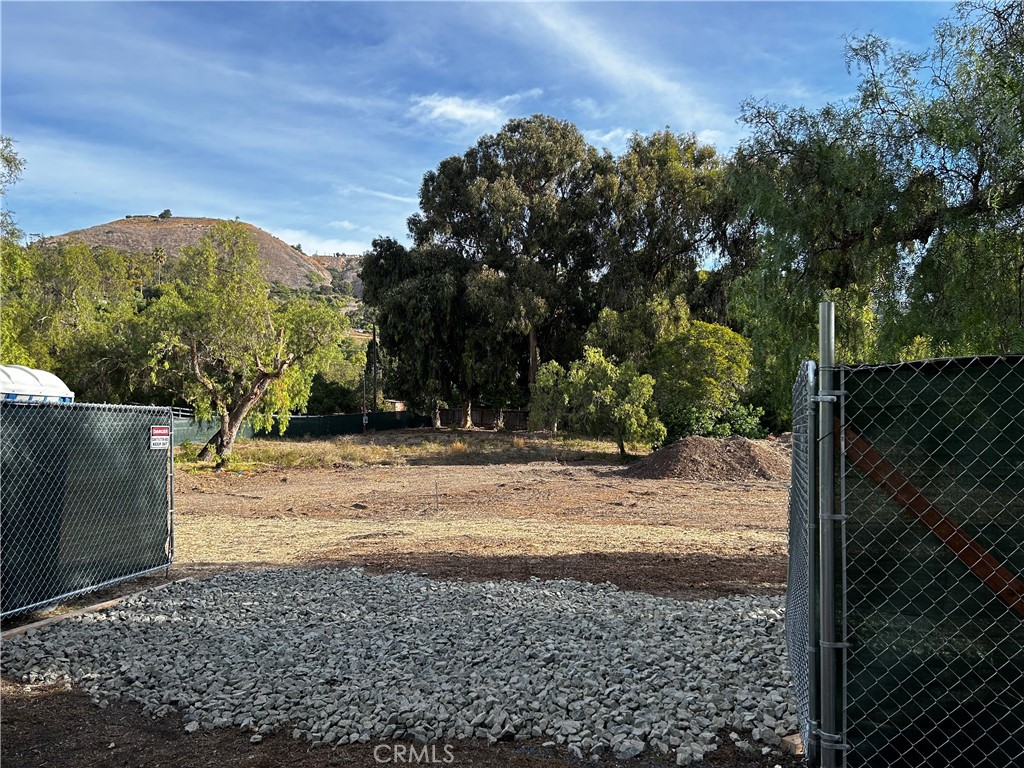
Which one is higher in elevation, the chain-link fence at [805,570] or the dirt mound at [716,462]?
the chain-link fence at [805,570]

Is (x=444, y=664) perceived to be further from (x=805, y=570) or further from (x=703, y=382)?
(x=703, y=382)

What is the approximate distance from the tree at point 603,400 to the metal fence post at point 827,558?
2373 centimetres

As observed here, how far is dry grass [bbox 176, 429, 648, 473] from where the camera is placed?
1084 inches

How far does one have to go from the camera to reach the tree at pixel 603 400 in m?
26.8

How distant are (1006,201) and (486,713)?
7.47 meters

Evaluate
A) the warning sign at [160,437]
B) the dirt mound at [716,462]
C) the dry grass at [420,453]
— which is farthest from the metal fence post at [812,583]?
the dry grass at [420,453]

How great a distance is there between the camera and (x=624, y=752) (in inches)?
153

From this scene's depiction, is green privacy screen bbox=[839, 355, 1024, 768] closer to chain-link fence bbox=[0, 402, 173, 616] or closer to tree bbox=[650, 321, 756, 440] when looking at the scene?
chain-link fence bbox=[0, 402, 173, 616]

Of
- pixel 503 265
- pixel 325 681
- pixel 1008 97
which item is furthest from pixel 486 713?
pixel 503 265

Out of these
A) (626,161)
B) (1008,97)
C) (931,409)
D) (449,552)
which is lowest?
(449,552)

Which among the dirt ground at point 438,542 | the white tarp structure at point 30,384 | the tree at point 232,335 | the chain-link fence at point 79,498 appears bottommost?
the dirt ground at point 438,542

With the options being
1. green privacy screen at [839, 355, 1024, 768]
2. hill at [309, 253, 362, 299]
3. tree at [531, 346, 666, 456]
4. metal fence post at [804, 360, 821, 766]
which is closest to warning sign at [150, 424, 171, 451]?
metal fence post at [804, 360, 821, 766]

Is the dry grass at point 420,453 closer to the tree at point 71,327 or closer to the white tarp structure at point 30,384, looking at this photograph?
the tree at point 71,327

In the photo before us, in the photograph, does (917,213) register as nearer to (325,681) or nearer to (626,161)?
(325,681)
